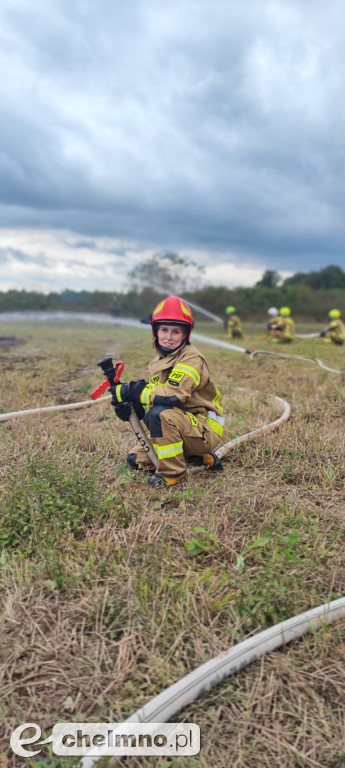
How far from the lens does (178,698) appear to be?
1.93m

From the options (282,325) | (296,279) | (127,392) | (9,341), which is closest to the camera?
(127,392)

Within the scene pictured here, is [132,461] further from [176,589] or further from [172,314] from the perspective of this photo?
[176,589]

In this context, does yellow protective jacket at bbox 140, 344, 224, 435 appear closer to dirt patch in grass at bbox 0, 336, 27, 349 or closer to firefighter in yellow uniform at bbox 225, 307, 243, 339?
dirt patch in grass at bbox 0, 336, 27, 349

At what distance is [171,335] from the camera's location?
3949mm

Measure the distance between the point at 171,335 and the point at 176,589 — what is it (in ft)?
6.68

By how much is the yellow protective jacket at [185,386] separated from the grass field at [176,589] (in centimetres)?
54

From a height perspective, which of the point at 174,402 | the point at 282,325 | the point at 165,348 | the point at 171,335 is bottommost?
the point at 174,402

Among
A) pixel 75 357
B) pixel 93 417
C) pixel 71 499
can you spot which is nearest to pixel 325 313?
pixel 75 357

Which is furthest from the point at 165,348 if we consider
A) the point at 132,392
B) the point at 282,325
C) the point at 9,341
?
the point at 282,325

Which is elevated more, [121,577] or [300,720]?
[121,577]

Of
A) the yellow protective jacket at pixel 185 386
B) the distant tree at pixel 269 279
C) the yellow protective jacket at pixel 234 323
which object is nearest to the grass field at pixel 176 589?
the yellow protective jacket at pixel 185 386

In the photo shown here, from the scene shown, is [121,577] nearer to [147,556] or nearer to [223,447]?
[147,556]

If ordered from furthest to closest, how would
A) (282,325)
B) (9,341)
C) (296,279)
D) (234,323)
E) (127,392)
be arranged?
(296,279)
(234,323)
(282,325)
(9,341)
(127,392)

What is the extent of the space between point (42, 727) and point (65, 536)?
1.10 meters
